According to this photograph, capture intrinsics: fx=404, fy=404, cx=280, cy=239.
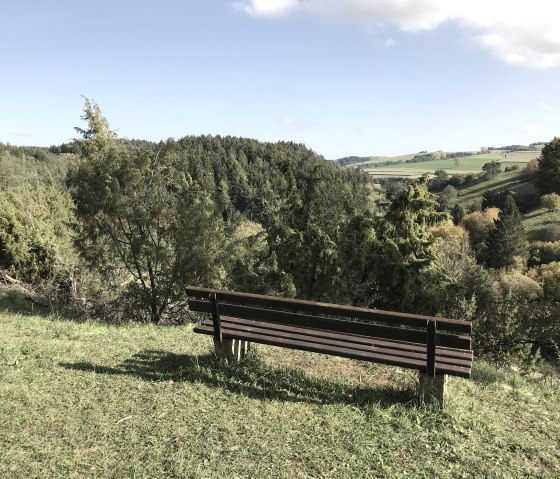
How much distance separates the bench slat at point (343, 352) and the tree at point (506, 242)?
5537 cm

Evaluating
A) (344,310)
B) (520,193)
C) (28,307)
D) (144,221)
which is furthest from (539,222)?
(344,310)

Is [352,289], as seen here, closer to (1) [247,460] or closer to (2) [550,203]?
(1) [247,460]

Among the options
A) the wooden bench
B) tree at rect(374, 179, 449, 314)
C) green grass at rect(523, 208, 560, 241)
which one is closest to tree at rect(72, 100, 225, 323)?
the wooden bench

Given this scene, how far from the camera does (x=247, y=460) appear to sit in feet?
12.2

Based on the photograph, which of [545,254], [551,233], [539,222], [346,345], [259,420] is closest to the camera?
[259,420]

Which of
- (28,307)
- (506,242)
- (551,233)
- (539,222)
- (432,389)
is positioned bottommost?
(506,242)

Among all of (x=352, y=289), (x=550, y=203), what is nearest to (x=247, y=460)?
(x=352, y=289)

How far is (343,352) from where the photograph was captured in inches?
185

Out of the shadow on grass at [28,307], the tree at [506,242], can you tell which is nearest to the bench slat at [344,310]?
the shadow on grass at [28,307]

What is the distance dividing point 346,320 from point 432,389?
1.20 meters

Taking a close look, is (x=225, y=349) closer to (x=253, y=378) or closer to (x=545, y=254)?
(x=253, y=378)

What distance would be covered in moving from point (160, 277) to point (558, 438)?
448 inches

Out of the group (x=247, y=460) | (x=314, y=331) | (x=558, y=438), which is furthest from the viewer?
(x=314, y=331)

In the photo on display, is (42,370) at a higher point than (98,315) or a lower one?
higher
